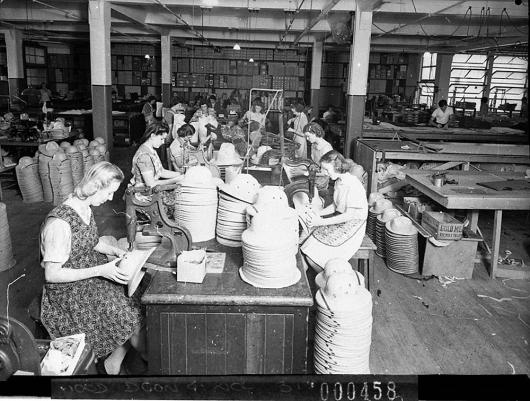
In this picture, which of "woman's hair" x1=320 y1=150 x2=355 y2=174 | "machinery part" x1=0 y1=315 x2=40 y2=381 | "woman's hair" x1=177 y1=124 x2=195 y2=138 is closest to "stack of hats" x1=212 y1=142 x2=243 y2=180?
"woman's hair" x1=177 y1=124 x2=195 y2=138

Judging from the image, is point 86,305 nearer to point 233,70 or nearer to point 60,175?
point 60,175

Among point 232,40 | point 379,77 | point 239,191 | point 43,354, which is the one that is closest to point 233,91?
point 232,40

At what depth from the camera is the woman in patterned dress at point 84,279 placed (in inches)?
91.9

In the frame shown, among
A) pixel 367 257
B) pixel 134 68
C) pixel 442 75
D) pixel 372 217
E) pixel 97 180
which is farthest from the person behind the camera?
pixel 134 68

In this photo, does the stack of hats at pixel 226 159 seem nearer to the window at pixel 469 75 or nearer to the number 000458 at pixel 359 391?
the number 000458 at pixel 359 391

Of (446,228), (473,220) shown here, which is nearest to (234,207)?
(446,228)

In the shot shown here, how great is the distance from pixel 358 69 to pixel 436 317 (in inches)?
237

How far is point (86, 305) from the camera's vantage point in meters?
2.46

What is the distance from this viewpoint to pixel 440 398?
1601 millimetres

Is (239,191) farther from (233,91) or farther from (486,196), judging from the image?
(233,91)

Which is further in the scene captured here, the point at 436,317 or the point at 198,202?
the point at 436,317

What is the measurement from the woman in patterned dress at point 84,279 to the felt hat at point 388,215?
3.02 metres

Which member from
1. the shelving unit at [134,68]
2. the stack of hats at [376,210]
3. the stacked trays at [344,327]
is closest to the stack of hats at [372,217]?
the stack of hats at [376,210]

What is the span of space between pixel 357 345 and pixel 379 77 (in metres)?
15.3
